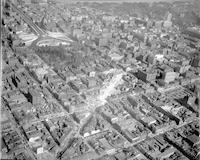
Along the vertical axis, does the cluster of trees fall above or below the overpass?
below

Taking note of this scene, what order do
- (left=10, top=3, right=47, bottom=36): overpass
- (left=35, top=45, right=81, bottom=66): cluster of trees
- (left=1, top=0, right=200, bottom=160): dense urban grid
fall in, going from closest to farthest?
1. (left=1, top=0, right=200, bottom=160): dense urban grid
2. (left=35, top=45, right=81, bottom=66): cluster of trees
3. (left=10, top=3, right=47, bottom=36): overpass

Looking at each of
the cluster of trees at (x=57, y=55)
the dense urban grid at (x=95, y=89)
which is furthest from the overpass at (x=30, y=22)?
the cluster of trees at (x=57, y=55)

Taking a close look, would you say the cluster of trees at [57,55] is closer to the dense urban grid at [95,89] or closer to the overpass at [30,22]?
the dense urban grid at [95,89]

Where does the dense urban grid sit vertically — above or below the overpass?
below

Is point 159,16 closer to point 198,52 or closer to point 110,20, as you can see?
point 110,20

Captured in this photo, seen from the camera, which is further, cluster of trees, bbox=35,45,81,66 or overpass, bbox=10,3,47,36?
overpass, bbox=10,3,47,36

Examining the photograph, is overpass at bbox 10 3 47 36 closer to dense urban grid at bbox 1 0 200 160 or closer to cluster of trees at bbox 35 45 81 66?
dense urban grid at bbox 1 0 200 160

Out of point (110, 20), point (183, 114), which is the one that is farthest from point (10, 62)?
point (110, 20)

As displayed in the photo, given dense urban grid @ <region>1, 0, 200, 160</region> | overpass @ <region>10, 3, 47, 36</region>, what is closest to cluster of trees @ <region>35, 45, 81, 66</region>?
dense urban grid @ <region>1, 0, 200, 160</region>

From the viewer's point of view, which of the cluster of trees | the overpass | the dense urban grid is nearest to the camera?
the dense urban grid

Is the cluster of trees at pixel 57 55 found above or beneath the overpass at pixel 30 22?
beneath
